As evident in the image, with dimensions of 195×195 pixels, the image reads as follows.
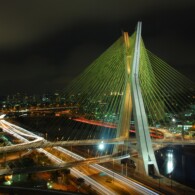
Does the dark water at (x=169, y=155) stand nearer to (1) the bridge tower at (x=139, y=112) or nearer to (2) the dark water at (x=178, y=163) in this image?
(2) the dark water at (x=178, y=163)

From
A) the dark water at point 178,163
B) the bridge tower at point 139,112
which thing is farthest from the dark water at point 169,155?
the bridge tower at point 139,112

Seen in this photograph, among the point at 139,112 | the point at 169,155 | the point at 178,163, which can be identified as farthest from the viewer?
the point at 169,155

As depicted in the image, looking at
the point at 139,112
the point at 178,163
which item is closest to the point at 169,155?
the point at 178,163

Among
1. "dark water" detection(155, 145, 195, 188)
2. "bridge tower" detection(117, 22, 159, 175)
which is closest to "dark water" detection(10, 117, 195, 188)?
"dark water" detection(155, 145, 195, 188)

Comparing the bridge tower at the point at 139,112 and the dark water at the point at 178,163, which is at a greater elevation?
the bridge tower at the point at 139,112

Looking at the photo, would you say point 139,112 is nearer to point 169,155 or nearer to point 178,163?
point 178,163

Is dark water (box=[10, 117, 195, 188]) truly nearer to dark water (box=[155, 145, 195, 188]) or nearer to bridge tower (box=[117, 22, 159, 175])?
dark water (box=[155, 145, 195, 188])

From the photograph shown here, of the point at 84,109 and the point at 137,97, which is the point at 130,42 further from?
the point at 84,109

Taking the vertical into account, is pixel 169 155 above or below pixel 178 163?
above

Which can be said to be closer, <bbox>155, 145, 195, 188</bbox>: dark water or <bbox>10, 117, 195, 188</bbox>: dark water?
<bbox>155, 145, 195, 188</bbox>: dark water
